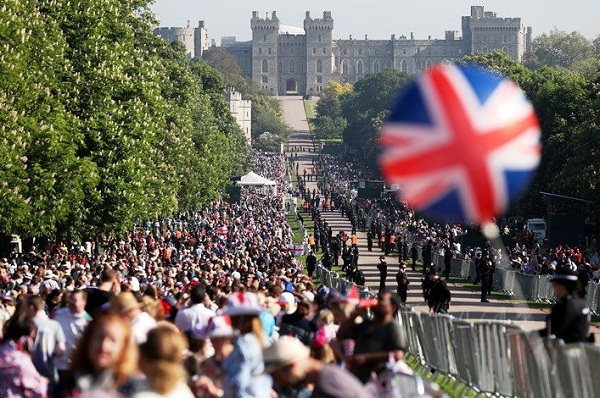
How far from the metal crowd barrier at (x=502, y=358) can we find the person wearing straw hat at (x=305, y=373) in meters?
3.58

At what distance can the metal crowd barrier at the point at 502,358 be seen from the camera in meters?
14.7

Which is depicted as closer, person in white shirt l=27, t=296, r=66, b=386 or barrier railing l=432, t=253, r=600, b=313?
person in white shirt l=27, t=296, r=66, b=386

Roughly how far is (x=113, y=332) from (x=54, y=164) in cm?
3744

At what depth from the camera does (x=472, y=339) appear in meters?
19.3

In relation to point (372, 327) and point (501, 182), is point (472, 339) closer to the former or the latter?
point (372, 327)

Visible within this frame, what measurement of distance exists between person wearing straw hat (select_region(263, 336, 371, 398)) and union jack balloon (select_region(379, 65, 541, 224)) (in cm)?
144

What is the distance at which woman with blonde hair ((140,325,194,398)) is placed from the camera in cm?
988

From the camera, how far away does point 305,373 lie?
436 inches

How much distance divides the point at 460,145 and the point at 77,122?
39.8 m

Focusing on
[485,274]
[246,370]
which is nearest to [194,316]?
[246,370]

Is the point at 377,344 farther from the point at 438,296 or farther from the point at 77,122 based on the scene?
the point at 77,122

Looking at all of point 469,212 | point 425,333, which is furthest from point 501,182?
point 425,333

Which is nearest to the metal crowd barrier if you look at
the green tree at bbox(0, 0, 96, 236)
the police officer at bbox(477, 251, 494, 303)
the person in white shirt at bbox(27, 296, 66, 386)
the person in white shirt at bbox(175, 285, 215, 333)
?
the person in white shirt at bbox(175, 285, 215, 333)

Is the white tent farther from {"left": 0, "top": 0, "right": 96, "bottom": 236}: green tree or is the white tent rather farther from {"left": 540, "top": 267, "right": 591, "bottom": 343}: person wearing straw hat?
{"left": 540, "top": 267, "right": 591, "bottom": 343}: person wearing straw hat
